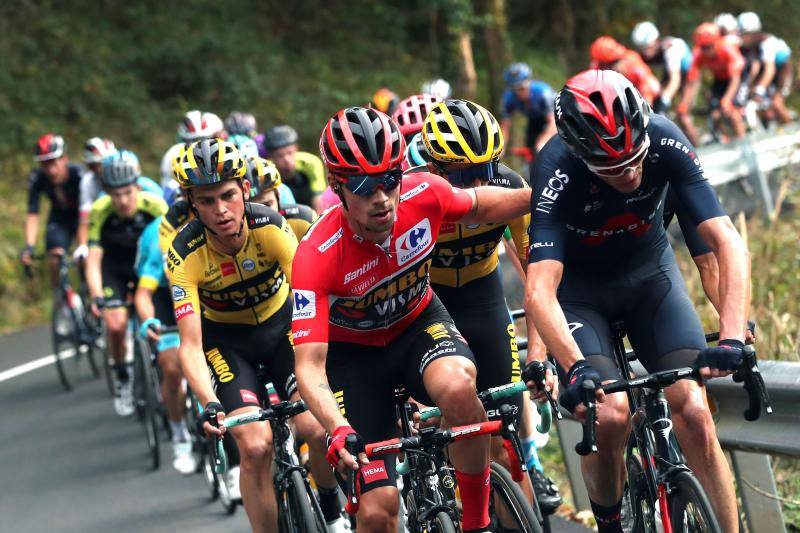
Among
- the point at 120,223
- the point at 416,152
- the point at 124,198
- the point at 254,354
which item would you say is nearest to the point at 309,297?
the point at 254,354

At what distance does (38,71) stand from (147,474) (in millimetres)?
15842

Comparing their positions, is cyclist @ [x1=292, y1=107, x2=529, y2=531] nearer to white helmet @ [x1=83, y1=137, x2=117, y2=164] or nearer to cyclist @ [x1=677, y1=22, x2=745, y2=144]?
white helmet @ [x1=83, y1=137, x2=117, y2=164]

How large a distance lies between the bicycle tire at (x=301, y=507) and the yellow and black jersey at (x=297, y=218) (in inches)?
86.7

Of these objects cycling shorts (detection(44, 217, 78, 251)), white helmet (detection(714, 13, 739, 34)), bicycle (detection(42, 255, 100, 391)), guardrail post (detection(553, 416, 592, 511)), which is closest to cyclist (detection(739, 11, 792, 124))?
white helmet (detection(714, 13, 739, 34))

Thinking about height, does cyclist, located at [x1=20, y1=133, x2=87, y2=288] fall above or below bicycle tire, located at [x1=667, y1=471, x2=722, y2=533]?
above

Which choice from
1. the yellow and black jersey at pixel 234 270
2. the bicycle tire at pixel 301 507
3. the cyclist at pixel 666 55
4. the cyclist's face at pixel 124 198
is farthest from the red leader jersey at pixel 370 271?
the cyclist at pixel 666 55

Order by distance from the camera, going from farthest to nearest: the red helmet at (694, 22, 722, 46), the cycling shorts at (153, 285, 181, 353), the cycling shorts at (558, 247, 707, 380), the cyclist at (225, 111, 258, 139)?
1. the red helmet at (694, 22, 722, 46)
2. the cyclist at (225, 111, 258, 139)
3. the cycling shorts at (153, 285, 181, 353)
4. the cycling shorts at (558, 247, 707, 380)

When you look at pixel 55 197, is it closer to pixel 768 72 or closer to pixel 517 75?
pixel 517 75

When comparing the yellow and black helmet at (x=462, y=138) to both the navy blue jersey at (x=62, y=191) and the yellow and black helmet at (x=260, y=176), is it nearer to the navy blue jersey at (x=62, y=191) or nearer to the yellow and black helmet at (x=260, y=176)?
the yellow and black helmet at (x=260, y=176)

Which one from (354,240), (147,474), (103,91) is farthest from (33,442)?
(103,91)

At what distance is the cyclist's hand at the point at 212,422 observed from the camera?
565 cm

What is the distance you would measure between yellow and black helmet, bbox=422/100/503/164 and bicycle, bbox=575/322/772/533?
141 cm

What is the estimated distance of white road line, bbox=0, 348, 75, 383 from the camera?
14250mm

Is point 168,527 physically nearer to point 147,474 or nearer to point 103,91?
point 147,474
